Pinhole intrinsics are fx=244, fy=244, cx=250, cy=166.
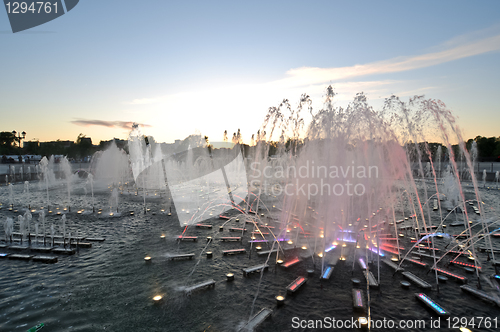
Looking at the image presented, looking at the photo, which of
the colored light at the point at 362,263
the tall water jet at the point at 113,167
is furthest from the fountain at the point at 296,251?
the tall water jet at the point at 113,167

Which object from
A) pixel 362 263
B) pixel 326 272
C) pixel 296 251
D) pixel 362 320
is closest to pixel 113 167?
pixel 296 251

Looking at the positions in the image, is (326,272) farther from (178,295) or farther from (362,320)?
(178,295)

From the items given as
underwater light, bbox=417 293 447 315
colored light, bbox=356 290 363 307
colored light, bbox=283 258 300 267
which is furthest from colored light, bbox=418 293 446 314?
colored light, bbox=283 258 300 267

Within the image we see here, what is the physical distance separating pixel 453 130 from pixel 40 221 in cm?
2577

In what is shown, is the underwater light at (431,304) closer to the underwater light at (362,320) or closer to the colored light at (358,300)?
the colored light at (358,300)

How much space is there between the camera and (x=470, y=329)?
6812 mm

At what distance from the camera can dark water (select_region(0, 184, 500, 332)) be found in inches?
275

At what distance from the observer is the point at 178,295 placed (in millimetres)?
8258

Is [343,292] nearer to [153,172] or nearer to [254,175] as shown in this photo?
[254,175]

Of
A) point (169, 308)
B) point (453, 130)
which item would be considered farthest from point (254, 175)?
point (169, 308)

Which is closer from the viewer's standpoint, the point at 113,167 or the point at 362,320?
the point at 362,320

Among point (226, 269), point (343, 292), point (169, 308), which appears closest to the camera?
point (169, 308)

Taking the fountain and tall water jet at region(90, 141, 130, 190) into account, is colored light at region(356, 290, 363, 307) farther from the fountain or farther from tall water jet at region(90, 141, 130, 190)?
tall water jet at region(90, 141, 130, 190)

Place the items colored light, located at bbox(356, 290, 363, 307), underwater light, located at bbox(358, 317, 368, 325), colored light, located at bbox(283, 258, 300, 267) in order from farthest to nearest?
1. colored light, located at bbox(283, 258, 300, 267)
2. colored light, located at bbox(356, 290, 363, 307)
3. underwater light, located at bbox(358, 317, 368, 325)
